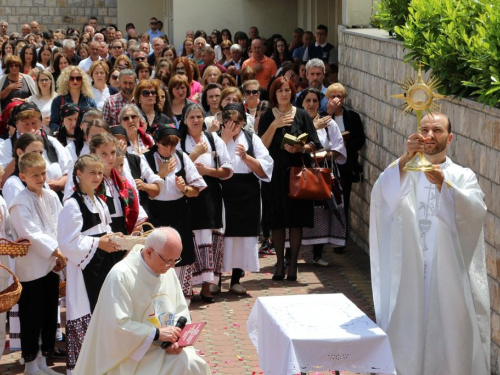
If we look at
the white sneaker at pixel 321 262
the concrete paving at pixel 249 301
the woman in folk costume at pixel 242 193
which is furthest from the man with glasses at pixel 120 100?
the white sneaker at pixel 321 262

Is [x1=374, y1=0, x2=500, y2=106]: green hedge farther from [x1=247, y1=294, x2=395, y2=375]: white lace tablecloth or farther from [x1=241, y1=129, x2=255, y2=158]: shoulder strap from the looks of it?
[x1=247, y1=294, x2=395, y2=375]: white lace tablecloth

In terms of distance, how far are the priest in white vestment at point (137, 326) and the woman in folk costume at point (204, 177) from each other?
3.96m

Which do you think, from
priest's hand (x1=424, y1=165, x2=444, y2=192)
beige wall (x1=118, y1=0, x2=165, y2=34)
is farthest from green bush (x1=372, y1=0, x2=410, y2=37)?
beige wall (x1=118, y1=0, x2=165, y2=34)

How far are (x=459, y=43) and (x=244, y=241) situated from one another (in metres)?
3.35

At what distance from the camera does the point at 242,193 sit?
10820 millimetres

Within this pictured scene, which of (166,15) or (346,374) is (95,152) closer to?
(346,374)

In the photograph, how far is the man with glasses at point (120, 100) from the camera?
12664 millimetres

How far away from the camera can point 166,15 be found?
112 feet

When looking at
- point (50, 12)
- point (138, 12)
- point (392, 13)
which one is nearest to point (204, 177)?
point (392, 13)

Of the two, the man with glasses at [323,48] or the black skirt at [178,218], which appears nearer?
the black skirt at [178,218]

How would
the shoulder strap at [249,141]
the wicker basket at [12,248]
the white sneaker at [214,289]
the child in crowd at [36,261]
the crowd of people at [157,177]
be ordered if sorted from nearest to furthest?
the wicker basket at [12,248]
the crowd of people at [157,177]
the child in crowd at [36,261]
the shoulder strap at [249,141]
the white sneaker at [214,289]

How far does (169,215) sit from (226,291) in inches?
64.0

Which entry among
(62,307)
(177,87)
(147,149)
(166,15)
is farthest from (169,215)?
(166,15)

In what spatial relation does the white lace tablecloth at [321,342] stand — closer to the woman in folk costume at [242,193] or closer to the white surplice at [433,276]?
the white surplice at [433,276]
